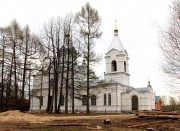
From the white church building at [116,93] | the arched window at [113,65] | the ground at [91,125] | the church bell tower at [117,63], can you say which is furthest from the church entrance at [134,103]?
the ground at [91,125]

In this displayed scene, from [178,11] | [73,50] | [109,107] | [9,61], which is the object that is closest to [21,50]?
[9,61]

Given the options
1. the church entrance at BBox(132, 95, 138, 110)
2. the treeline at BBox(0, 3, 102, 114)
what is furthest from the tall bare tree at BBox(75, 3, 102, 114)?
the church entrance at BBox(132, 95, 138, 110)

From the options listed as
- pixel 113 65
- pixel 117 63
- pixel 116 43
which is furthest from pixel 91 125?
pixel 116 43

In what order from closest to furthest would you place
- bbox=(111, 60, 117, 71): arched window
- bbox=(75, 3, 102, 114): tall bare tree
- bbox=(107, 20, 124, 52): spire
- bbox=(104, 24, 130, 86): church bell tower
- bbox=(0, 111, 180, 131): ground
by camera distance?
bbox=(0, 111, 180, 131): ground, bbox=(75, 3, 102, 114): tall bare tree, bbox=(104, 24, 130, 86): church bell tower, bbox=(107, 20, 124, 52): spire, bbox=(111, 60, 117, 71): arched window

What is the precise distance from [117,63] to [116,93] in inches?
261

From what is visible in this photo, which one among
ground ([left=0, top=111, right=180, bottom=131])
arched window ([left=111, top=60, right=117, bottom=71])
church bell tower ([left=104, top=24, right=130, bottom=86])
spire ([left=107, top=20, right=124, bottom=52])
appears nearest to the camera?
ground ([left=0, top=111, right=180, bottom=131])

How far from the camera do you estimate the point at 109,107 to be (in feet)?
145

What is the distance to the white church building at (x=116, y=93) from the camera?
44094 mm

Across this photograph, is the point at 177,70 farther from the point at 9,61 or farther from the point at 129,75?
the point at 129,75

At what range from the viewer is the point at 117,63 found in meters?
48.3

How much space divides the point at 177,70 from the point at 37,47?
798 inches

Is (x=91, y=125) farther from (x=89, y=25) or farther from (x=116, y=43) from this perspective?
(x=116, y=43)

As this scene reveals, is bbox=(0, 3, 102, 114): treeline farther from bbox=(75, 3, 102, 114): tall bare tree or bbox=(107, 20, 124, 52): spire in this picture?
bbox=(107, 20, 124, 52): spire

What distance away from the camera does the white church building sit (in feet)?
145
